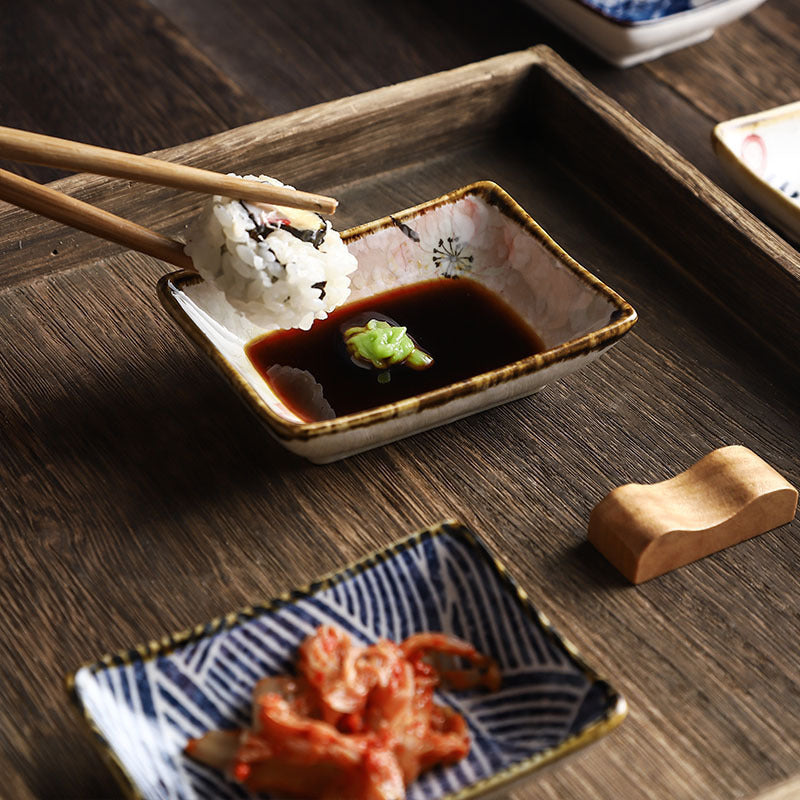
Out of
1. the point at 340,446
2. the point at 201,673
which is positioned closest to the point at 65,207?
the point at 340,446

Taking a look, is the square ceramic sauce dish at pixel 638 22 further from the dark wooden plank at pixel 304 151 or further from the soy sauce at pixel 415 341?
the soy sauce at pixel 415 341

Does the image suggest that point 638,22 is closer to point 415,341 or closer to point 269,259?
point 415,341

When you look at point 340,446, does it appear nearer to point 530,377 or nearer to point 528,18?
point 530,377

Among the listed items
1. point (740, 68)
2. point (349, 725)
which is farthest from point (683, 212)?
point (349, 725)

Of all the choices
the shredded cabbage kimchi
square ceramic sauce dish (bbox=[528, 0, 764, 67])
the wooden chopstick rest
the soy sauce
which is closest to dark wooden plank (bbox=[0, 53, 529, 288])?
the soy sauce

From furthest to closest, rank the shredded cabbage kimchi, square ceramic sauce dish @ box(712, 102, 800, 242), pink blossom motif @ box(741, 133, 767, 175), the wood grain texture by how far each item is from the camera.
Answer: pink blossom motif @ box(741, 133, 767, 175), square ceramic sauce dish @ box(712, 102, 800, 242), the wood grain texture, the shredded cabbage kimchi

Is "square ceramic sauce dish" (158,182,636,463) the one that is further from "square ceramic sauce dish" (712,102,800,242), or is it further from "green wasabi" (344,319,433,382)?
"square ceramic sauce dish" (712,102,800,242)
